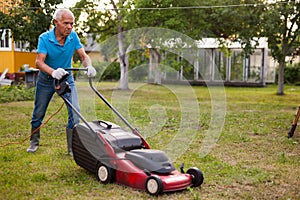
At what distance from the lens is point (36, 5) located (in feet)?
39.0

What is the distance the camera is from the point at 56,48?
15.5 feet

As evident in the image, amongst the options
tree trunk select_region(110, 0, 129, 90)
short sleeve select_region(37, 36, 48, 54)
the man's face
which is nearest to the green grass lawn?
short sleeve select_region(37, 36, 48, 54)

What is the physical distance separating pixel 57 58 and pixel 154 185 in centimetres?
200

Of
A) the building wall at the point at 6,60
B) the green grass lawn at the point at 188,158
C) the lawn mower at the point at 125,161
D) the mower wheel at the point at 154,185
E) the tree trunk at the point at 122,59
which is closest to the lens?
the mower wheel at the point at 154,185

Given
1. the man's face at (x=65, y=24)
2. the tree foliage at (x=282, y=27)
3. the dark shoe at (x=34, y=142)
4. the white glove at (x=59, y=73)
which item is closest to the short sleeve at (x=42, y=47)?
the man's face at (x=65, y=24)

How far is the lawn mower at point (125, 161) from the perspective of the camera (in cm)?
362

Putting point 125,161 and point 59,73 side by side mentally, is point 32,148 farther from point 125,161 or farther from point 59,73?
point 125,161

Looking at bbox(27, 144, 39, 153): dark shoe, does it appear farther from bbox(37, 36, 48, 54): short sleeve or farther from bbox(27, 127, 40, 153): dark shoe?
bbox(37, 36, 48, 54): short sleeve

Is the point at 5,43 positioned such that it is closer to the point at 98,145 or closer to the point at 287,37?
the point at 287,37

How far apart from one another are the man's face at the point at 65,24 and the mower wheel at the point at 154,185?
1.90 meters

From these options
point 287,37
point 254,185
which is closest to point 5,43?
point 287,37

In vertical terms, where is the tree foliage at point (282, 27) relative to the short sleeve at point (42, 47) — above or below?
above

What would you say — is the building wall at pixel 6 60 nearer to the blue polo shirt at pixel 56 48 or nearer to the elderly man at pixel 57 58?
the elderly man at pixel 57 58

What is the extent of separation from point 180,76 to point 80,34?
6.58 m
